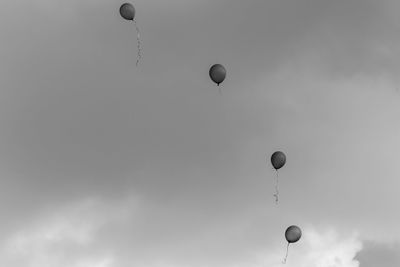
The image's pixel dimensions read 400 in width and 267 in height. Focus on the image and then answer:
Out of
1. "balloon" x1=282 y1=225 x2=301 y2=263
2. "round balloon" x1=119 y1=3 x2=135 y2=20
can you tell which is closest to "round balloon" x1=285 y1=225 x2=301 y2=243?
"balloon" x1=282 y1=225 x2=301 y2=263

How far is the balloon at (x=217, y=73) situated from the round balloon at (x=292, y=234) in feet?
32.1

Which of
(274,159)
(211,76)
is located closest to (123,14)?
(211,76)

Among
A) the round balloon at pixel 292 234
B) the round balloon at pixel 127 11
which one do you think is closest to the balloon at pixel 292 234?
the round balloon at pixel 292 234

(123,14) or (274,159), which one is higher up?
(123,14)

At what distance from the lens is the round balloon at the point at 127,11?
45.9 m

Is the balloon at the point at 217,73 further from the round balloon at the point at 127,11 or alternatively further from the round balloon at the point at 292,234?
the round balloon at the point at 292,234

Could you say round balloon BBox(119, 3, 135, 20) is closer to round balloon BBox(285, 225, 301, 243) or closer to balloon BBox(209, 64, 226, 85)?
balloon BBox(209, 64, 226, 85)

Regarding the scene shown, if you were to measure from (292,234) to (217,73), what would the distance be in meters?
10.6

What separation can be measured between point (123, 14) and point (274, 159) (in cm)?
1285

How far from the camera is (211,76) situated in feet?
153

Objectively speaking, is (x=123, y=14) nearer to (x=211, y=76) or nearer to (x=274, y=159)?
(x=211, y=76)

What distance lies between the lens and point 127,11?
45.9 m

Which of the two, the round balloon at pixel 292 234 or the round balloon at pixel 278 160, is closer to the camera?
the round balloon at pixel 292 234

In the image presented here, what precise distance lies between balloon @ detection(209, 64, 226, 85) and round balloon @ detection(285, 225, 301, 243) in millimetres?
9797
